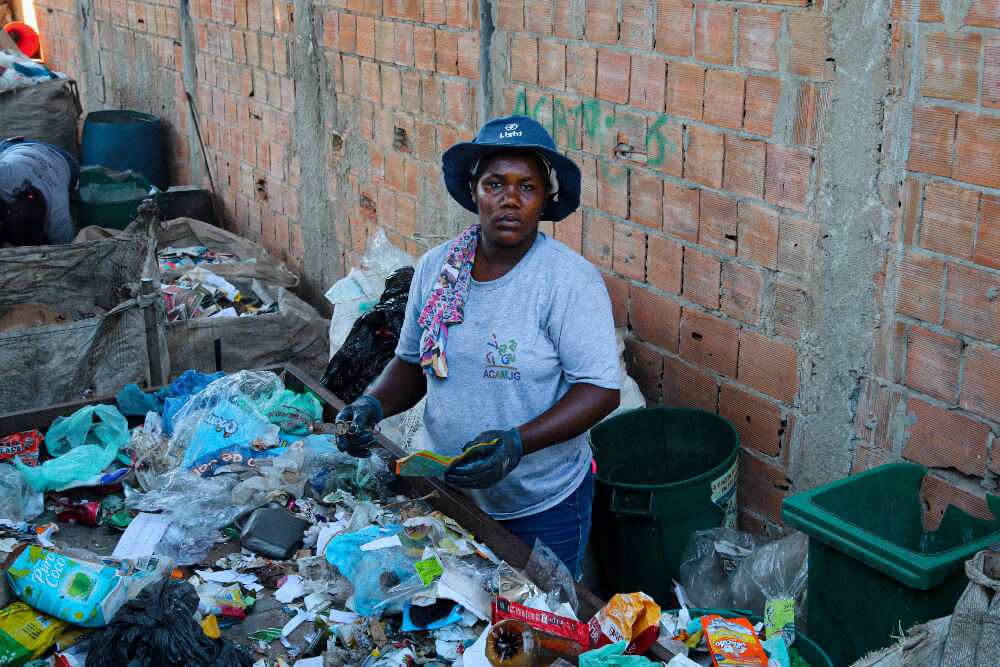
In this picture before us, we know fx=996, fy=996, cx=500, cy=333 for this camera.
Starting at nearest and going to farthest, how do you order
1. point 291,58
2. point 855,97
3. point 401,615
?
point 401,615, point 855,97, point 291,58

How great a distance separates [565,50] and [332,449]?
6.06 feet

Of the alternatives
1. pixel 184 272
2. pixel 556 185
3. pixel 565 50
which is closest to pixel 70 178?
pixel 184 272

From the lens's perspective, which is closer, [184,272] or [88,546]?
[88,546]

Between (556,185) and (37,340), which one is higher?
(556,185)

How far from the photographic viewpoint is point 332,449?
3139mm

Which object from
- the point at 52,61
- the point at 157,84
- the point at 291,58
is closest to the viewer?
the point at 291,58

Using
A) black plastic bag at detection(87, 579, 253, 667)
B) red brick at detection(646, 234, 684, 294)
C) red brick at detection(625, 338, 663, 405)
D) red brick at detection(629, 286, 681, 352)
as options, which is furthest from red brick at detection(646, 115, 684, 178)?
black plastic bag at detection(87, 579, 253, 667)

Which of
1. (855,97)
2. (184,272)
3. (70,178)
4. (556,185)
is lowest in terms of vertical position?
(184,272)

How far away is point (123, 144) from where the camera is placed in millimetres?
8586

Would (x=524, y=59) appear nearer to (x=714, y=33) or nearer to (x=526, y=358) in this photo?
(x=714, y=33)

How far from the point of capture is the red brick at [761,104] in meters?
3.11

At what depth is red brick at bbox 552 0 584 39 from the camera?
3826mm

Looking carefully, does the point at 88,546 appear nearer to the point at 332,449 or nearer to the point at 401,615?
the point at 332,449

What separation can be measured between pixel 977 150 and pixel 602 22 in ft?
5.18
